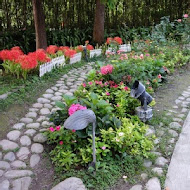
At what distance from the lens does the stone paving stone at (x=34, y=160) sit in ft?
A: 8.44

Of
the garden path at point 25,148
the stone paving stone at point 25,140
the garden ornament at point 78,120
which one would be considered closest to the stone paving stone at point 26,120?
the garden path at point 25,148

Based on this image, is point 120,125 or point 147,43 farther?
point 147,43

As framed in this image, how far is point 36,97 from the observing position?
404cm

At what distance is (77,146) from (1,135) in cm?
97

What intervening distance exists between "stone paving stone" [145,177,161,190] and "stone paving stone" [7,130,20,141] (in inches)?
61.8

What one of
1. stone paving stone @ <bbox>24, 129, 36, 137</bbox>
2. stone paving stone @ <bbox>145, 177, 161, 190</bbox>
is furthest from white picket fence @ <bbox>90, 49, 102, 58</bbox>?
stone paving stone @ <bbox>145, 177, 161, 190</bbox>

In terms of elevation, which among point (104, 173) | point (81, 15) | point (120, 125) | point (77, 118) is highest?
point (81, 15)

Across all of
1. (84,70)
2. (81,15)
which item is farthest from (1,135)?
(81,15)

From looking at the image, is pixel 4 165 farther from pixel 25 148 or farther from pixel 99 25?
pixel 99 25

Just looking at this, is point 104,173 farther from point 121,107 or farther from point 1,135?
point 1,135

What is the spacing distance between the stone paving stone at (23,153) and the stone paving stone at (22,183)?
1.05 feet

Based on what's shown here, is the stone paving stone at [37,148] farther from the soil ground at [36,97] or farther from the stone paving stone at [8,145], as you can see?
the stone paving stone at [8,145]

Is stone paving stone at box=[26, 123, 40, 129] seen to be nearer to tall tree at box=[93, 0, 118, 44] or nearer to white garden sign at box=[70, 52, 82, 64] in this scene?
white garden sign at box=[70, 52, 82, 64]

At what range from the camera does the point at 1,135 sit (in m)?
2.97
